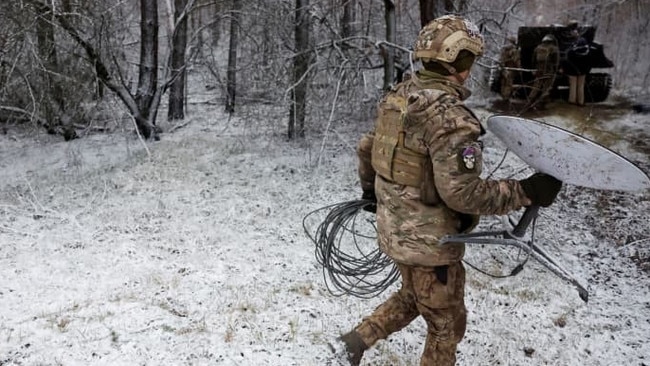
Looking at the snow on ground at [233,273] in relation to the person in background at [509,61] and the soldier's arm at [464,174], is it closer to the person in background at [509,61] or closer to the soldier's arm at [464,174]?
the soldier's arm at [464,174]

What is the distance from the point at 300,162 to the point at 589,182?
574cm

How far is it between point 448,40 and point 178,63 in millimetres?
8773

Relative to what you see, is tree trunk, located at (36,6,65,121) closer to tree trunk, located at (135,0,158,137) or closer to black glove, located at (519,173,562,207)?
tree trunk, located at (135,0,158,137)

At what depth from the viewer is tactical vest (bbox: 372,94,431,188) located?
103 inches

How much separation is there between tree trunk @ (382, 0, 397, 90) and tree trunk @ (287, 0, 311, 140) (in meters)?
1.09

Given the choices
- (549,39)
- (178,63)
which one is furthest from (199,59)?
(549,39)

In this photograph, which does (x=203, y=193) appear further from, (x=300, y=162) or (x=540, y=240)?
(x=540, y=240)

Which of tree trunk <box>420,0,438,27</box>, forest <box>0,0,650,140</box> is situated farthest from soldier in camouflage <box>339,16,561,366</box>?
tree trunk <box>420,0,438,27</box>

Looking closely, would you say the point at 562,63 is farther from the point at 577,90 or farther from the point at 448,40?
the point at 448,40

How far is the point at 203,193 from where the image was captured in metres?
6.84

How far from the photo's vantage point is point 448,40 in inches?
99.0

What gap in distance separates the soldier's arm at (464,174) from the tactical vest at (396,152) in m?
0.13

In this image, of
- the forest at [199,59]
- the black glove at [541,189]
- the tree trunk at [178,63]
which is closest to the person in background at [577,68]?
the forest at [199,59]

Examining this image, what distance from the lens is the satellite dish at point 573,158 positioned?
236 cm
